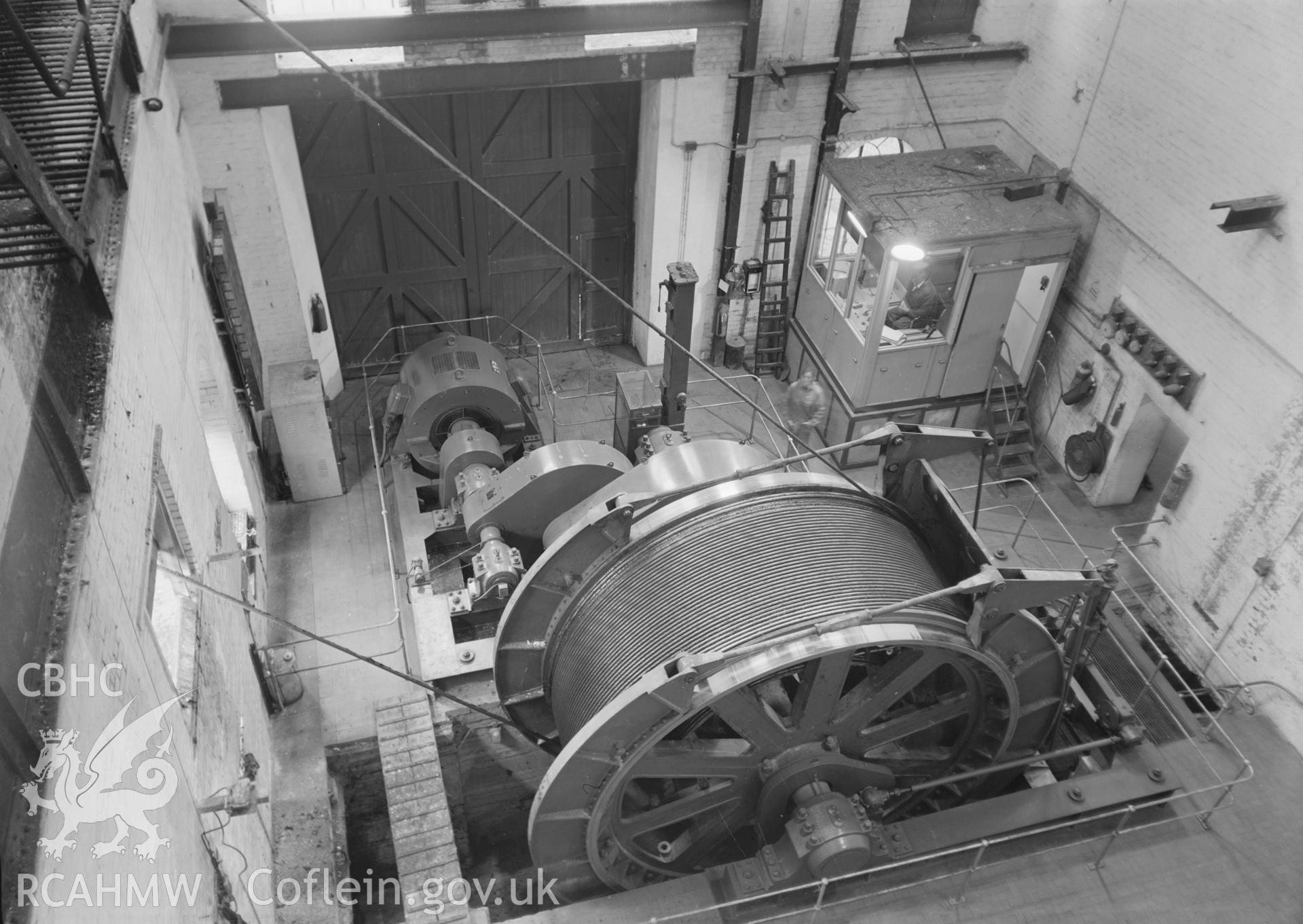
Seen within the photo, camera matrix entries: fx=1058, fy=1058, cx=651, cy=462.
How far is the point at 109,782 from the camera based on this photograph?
143 inches

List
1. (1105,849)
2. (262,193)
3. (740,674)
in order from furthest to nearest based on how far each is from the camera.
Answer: (262,193) → (1105,849) → (740,674)

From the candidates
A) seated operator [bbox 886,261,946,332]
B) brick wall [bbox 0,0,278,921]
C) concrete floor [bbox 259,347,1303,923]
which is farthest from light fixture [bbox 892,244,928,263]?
brick wall [bbox 0,0,278,921]

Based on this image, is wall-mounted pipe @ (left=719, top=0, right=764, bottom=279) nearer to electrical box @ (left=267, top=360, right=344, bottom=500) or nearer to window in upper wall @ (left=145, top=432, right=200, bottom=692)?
Answer: electrical box @ (left=267, top=360, right=344, bottom=500)

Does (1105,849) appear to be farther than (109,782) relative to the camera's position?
Yes

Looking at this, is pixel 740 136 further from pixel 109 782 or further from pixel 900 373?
pixel 109 782

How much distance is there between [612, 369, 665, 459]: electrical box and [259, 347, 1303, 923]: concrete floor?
1500 millimetres

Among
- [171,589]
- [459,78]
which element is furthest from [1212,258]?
[171,589]

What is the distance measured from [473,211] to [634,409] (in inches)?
159

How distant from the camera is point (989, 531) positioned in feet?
36.4

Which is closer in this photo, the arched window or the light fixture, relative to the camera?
the light fixture

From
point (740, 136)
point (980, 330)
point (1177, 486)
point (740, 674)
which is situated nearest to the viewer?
point (740, 674)

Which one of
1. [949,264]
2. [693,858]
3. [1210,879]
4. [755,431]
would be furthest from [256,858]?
[949,264]

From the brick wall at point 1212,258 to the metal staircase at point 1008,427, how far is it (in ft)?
3.67

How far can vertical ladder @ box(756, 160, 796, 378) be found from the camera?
39.5ft
